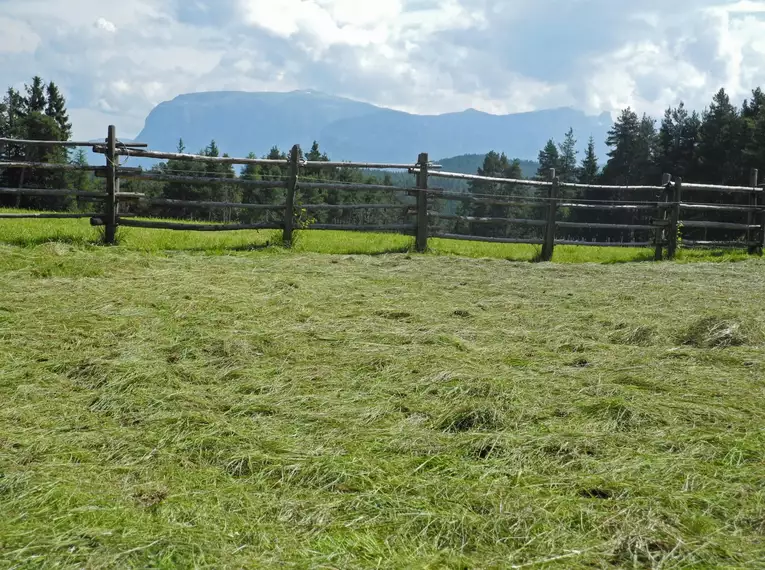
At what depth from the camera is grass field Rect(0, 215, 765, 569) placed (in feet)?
6.72

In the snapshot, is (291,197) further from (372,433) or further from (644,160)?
(644,160)

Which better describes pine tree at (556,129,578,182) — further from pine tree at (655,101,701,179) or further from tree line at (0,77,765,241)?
pine tree at (655,101,701,179)

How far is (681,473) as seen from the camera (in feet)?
8.38

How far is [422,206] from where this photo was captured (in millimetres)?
11594

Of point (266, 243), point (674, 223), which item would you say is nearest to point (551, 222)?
point (674, 223)

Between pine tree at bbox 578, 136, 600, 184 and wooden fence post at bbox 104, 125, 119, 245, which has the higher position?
pine tree at bbox 578, 136, 600, 184

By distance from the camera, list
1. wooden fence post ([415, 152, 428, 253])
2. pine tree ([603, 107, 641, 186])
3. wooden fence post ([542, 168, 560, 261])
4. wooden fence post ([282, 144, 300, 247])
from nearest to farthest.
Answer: wooden fence post ([282, 144, 300, 247]) < wooden fence post ([415, 152, 428, 253]) < wooden fence post ([542, 168, 560, 261]) < pine tree ([603, 107, 641, 186])

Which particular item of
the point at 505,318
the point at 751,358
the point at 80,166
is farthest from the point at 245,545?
the point at 80,166

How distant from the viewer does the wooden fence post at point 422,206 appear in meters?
11.6

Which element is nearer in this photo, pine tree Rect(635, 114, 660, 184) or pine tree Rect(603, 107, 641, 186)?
pine tree Rect(635, 114, 660, 184)

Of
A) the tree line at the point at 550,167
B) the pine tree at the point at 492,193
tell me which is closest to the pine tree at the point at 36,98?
the tree line at the point at 550,167

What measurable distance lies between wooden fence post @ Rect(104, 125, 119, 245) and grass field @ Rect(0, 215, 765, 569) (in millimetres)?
3940

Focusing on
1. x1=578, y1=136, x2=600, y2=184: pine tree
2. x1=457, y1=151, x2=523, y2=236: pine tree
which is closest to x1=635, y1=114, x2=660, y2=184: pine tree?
x1=578, y1=136, x2=600, y2=184: pine tree

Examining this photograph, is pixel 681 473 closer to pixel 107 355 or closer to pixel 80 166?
pixel 107 355
